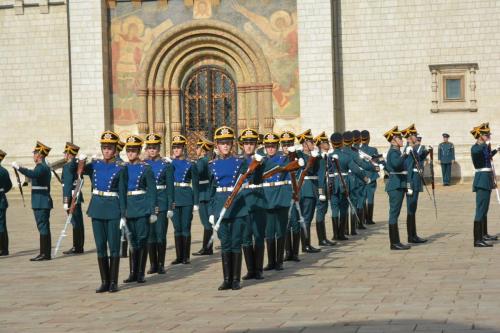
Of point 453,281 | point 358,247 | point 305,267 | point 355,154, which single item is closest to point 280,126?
point 355,154

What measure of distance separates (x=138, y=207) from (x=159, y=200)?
1335 millimetres

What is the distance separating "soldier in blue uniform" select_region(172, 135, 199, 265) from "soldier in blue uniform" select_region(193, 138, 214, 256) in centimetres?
26

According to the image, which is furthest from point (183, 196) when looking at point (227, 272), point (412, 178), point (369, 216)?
point (369, 216)

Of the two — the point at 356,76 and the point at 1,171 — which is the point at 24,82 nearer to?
the point at 356,76

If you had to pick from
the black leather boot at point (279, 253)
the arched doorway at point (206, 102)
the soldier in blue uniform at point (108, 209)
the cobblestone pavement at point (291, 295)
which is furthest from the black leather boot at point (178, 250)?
the arched doorway at point (206, 102)

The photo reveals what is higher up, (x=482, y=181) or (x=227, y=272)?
(x=482, y=181)

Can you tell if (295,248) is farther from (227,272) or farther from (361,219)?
(361,219)

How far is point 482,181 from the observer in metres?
14.6

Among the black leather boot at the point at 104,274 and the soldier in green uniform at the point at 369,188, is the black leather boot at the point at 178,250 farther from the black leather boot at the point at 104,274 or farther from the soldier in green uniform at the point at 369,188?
the soldier in green uniform at the point at 369,188

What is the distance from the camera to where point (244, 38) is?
29109mm

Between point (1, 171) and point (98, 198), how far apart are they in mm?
4771

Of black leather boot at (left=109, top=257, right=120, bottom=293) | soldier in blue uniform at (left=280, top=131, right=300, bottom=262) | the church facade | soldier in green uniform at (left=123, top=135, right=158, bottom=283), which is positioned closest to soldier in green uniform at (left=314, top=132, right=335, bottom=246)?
soldier in blue uniform at (left=280, top=131, right=300, bottom=262)

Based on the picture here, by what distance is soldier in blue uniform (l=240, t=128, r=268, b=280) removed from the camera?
38.9 feet

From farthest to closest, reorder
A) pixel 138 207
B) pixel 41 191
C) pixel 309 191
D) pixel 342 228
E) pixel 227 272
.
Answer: pixel 342 228
pixel 41 191
pixel 309 191
pixel 138 207
pixel 227 272
